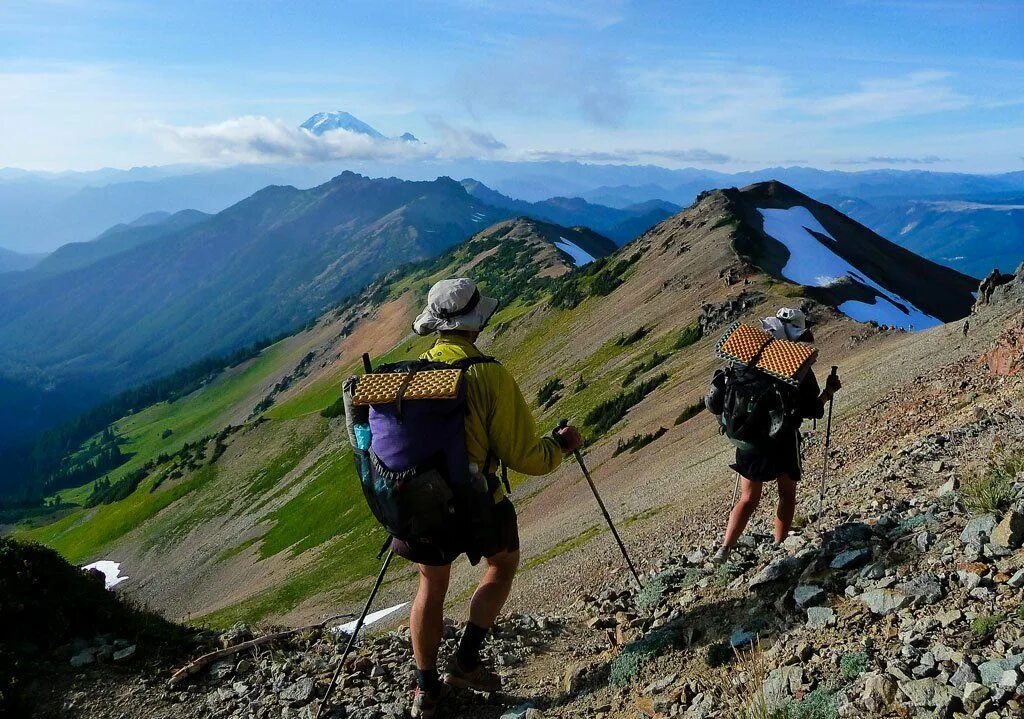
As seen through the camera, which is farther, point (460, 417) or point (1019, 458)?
point (1019, 458)

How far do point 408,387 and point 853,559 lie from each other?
4.33 metres

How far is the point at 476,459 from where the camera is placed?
546 cm

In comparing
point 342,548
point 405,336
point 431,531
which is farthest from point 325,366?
point 431,531

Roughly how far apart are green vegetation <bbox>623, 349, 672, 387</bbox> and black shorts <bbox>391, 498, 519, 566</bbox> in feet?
118

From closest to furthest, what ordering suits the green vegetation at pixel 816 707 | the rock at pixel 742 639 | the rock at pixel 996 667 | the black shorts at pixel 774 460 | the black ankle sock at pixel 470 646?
1. the rock at pixel 996 667
2. the green vegetation at pixel 816 707
3. the rock at pixel 742 639
4. the black ankle sock at pixel 470 646
5. the black shorts at pixel 774 460

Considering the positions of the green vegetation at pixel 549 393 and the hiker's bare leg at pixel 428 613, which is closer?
the hiker's bare leg at pixel 428 613

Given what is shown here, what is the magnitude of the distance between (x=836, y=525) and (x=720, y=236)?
51.2 m

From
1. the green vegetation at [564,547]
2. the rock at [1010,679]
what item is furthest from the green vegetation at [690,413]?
the rock at [1010,679]

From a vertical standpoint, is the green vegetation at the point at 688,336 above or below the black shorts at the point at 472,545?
below

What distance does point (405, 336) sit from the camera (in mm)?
127312

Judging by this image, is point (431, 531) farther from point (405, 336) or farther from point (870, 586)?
point (405, 336)

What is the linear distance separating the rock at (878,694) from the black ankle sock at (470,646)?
3.21m

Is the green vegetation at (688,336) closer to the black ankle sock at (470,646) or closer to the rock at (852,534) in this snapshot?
the rock at (852,534)

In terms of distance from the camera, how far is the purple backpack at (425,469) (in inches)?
206
